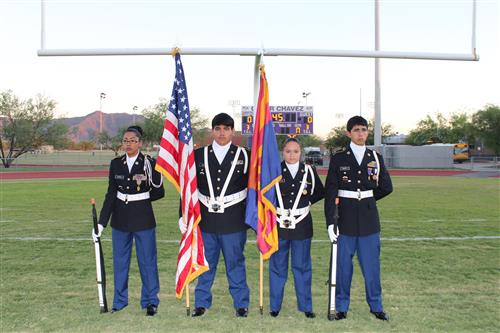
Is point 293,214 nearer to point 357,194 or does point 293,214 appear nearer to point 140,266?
point 357,194

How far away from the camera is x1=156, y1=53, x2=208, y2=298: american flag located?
396 centimetres

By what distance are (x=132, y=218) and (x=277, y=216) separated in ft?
4.36

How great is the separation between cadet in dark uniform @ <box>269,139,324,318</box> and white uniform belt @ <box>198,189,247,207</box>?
331mm

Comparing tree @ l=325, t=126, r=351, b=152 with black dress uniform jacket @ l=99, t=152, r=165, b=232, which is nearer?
black dress uniform jacket @ l=99, t=152, r=165, b=232

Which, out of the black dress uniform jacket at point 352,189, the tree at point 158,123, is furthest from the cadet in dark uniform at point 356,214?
the tree at point 158,123

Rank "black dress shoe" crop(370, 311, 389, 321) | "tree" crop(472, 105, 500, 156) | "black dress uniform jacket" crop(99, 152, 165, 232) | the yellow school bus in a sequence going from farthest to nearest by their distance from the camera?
the yellow school bus < "tree" crop(472, 105, 500, 156) < "black dress uniform jacket" crop(99, 152, 165, 232) < "black dress shoe" crop(370, 311, 389, 321)

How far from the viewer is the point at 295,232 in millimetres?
3979

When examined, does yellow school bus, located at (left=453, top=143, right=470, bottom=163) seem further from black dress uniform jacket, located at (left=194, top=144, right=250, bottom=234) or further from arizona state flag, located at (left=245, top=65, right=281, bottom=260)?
black dress uniform jacket, located at (left=194, top=144, right=250, bottom=234)

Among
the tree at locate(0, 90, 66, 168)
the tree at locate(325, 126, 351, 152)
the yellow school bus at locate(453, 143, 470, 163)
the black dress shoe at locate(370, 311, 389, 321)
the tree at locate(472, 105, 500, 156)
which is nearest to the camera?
the black dress shoe at locate(370, 311, 389, 321)

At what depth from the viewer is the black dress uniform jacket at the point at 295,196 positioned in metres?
3.98

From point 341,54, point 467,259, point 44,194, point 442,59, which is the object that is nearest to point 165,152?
point 341,54

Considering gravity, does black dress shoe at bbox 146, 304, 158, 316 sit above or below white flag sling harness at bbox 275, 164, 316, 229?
below

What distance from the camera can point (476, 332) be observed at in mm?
3572

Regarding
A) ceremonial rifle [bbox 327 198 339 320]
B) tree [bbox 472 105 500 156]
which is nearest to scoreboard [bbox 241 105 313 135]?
ceremonial rifle [bbox 327 198 339 320]
